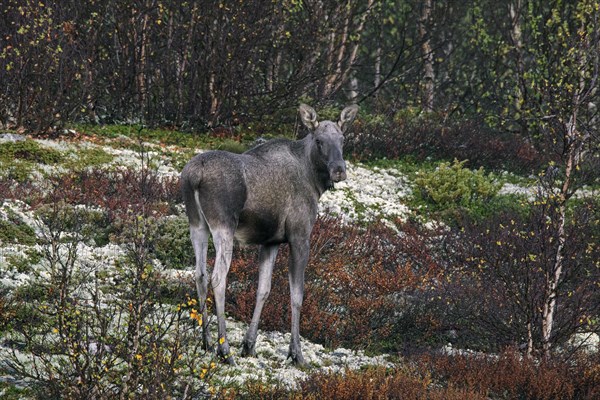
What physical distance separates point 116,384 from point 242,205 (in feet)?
8.79

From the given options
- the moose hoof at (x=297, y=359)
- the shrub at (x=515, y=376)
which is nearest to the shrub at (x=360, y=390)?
the shrub at (x=515, y=376)

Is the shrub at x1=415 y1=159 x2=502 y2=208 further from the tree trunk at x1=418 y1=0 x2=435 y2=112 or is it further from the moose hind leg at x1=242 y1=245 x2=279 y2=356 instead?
the moose hind leg at x1=242 y1=245 x2=279 y2=356

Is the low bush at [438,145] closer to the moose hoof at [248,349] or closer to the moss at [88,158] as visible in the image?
the moss at [88,158]

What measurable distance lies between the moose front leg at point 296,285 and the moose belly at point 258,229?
225 millimetres

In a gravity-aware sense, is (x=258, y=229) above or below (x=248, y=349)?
above

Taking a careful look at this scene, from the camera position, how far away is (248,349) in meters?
9.22

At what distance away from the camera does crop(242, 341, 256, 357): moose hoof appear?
9188 mm

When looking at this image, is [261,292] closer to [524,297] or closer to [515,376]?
[515,376]

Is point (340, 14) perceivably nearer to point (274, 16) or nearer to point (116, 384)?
point (274, 16)

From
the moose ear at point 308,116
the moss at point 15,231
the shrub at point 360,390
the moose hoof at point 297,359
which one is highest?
the moose ear at point 308,116

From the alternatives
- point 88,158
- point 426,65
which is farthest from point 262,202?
point 426,65

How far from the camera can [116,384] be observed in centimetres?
689

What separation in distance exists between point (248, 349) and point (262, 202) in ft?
5.46

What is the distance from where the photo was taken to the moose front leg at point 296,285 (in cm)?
923
